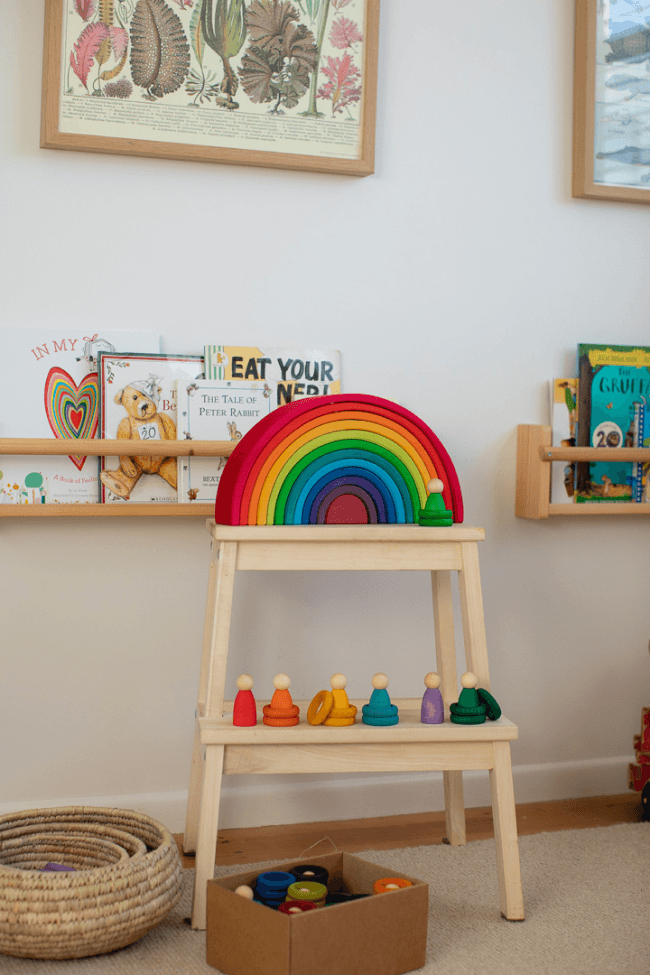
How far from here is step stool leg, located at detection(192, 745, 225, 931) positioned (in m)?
1.17

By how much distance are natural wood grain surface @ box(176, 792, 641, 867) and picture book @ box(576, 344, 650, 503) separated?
0.56 meters

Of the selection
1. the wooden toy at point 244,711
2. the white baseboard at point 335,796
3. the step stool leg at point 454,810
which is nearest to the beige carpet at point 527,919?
the step stool leg at point 454,810

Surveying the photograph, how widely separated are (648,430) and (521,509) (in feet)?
0.93

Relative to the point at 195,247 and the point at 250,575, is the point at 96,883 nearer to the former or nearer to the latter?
the point at 250,575

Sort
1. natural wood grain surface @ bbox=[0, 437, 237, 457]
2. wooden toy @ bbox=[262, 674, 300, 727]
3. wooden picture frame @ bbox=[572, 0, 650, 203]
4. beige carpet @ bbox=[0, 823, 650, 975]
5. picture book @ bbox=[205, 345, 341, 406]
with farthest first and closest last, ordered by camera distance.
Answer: wooden picture frame @ bbox=[572, 0, 650, 203], picture book @ bbox=[205, 345, 341, 406], natural wood grain surface @ bbox=[0, 437, 237, 457], wooden toy @ bbox=[262, 674, 300, 727], beige carpet @ bbox=[0, 823, 650, 975]

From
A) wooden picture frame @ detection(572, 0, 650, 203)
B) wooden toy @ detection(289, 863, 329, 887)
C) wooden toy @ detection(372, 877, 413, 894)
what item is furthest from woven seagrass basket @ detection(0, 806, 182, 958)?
wooden picture frame @ detection(572, 0, 650, 203)

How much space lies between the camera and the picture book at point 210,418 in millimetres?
1502

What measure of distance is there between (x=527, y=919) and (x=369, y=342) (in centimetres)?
93

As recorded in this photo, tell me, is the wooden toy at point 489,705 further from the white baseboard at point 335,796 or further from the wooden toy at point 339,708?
the white baseboard at point 335,796

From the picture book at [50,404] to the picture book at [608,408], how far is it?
0.84 metres

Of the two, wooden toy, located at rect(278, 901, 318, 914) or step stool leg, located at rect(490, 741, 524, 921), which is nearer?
wooden toy, located at rect(278, 901, 318, 914)

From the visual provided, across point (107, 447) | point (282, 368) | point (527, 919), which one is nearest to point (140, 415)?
point (107, 447)

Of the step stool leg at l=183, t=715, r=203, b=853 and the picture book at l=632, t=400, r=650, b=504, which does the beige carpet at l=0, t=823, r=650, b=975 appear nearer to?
the step stool leg at l=183, t=715, r=203, b=853

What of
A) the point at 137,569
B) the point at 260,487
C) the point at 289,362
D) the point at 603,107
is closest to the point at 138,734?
the point at 137,569
